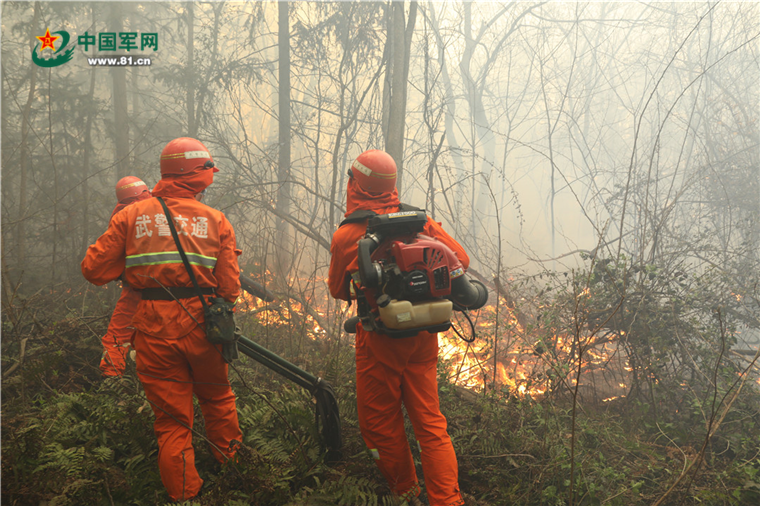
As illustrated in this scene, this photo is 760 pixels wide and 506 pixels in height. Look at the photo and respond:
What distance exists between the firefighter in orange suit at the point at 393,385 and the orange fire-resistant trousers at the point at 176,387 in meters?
0.96

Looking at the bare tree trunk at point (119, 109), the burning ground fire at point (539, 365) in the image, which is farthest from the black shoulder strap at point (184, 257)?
the bare tree trunk at point (119, 109)

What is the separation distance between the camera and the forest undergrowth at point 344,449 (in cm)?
275

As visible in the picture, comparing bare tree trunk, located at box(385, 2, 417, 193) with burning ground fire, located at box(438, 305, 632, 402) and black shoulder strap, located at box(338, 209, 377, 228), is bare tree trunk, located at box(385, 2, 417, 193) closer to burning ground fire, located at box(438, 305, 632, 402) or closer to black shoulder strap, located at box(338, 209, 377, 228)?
burning ground fire, located at box(438, 305, 632, 402)

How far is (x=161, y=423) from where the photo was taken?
2.78 meters

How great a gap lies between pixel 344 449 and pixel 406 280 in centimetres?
178

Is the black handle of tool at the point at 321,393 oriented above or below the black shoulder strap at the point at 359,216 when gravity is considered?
below

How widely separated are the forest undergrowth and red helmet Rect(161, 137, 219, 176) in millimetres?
1514

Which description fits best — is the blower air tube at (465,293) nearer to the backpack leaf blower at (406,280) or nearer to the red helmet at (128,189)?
the backpack leaf blower at (406,280)

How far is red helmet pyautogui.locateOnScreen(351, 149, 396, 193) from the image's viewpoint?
3.01 m

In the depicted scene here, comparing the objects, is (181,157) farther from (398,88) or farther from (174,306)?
(398,88)

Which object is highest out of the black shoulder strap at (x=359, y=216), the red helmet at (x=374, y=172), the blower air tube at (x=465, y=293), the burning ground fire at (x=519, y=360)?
the red helmet at (x=374, y=172)

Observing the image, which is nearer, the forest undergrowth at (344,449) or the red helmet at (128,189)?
the forest undergrowth at (344,449)

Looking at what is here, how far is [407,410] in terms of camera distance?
9.34 ft

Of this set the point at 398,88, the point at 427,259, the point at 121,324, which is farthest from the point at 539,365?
the point at 121,324
